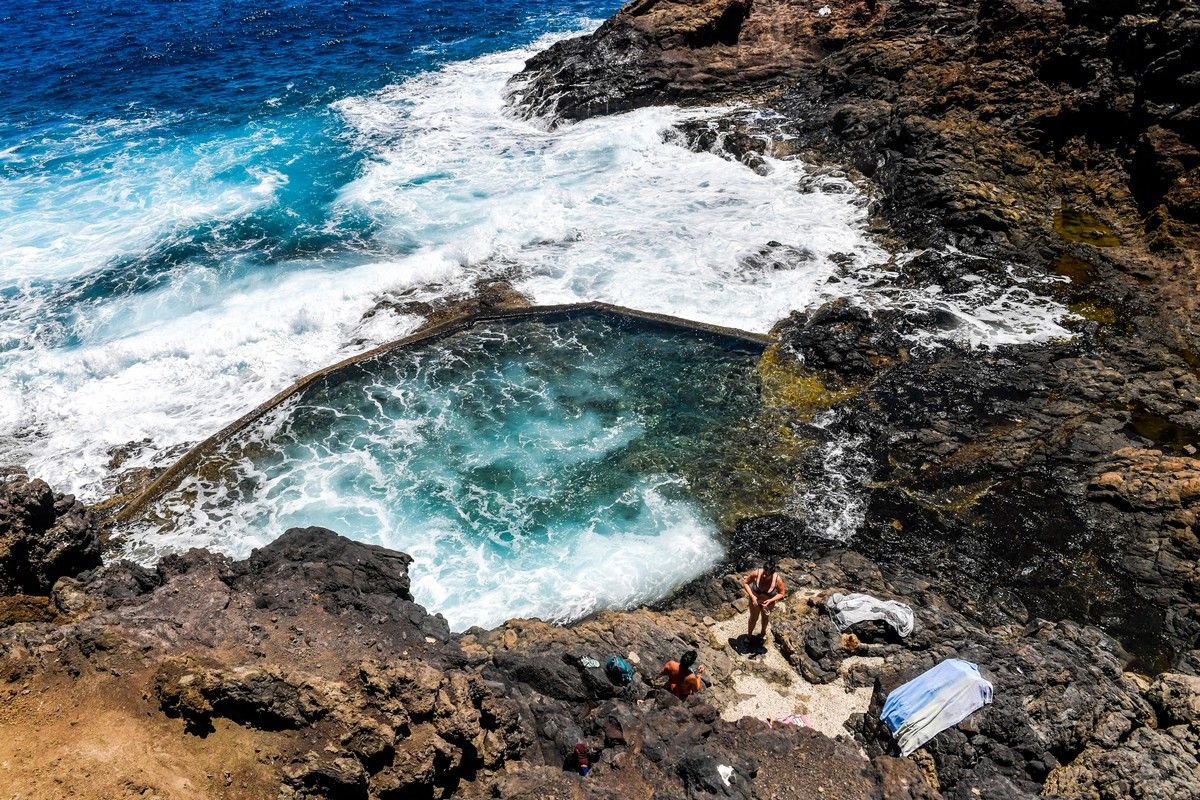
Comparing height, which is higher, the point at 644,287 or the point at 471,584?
the point at 644,287

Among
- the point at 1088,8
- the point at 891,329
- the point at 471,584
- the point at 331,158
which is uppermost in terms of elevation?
the point at 1088,8

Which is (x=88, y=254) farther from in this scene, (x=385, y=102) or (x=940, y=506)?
(x=940, y=506)

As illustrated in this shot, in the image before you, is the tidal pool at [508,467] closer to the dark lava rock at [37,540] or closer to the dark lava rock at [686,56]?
the dark lava rock at [37,540]

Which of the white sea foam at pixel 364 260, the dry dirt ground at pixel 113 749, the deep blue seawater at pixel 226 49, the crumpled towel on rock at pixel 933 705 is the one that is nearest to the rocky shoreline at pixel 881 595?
the dry dirt ground at pixel 113 749

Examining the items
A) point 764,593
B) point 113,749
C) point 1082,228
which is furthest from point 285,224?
point 1082,228

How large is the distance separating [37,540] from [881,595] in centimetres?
1396

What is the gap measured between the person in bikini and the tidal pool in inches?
85.1

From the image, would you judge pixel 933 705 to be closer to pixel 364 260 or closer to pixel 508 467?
pixel 508 467

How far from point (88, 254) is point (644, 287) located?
739 inches

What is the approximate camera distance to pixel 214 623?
387 inches

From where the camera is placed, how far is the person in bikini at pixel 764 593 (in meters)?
11.6

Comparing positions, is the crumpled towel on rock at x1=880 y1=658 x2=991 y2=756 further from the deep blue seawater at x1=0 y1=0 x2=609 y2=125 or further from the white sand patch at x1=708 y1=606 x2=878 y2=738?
the deep blue seawater at x1=0 y1=0 x2=609 y2=125

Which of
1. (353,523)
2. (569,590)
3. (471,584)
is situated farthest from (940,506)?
(353,523)

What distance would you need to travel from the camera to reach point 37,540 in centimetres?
1109
